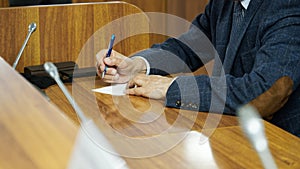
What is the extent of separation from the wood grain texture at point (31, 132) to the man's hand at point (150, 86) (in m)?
0.65

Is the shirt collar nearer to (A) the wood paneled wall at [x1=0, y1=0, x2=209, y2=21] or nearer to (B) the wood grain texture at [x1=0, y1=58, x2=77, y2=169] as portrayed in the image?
(B) the wood grain texture at [x1=0, y1=58, x2=77, y2=169]

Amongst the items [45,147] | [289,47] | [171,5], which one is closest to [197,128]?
[289,47]

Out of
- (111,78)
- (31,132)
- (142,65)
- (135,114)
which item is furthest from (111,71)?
(31,132)

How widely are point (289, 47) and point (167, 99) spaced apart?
14.0 inches

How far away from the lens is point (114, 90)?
160 cm

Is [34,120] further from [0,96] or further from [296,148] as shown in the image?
[296,148]

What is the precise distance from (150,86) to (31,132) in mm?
843

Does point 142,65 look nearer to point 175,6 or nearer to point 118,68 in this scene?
point 118,68

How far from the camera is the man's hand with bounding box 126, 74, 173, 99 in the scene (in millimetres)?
1511

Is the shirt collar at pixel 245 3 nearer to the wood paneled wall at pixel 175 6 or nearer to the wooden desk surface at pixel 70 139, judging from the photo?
the wooden desk surface at pixel 70 139

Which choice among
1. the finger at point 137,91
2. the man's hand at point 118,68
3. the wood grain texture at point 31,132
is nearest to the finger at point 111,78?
→ the man's hand at point 118,68

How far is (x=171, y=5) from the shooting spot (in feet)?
13.1

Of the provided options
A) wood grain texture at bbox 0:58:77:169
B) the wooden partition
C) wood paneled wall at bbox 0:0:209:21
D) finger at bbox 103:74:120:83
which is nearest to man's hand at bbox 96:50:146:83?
finger at bbox 103:74:120:83

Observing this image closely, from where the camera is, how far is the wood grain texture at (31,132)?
0.62m
